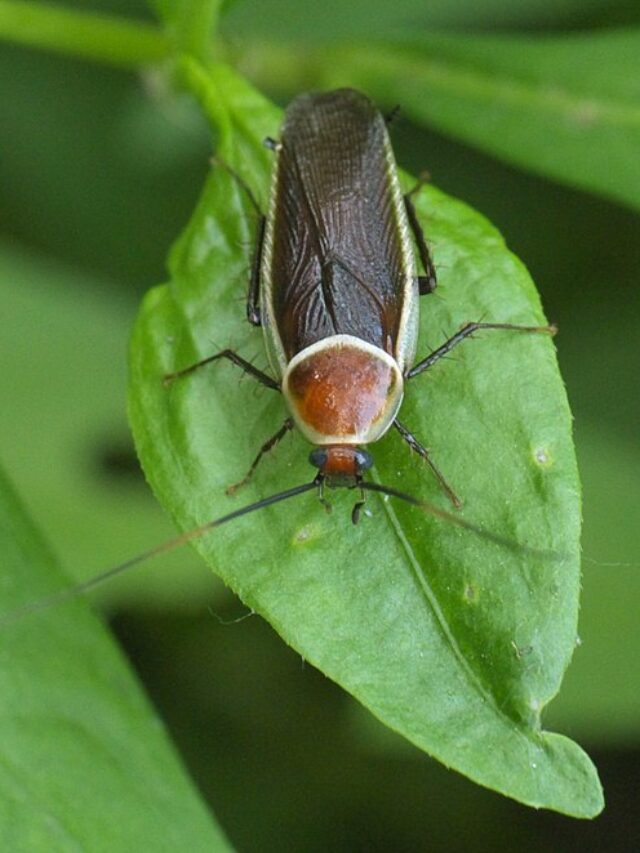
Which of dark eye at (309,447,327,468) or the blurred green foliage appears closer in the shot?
dark eye at (309,447,327,468)

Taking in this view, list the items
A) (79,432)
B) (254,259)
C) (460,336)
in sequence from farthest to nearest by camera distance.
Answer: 1. (79,432)
2. (254,259)
3. (460,336)

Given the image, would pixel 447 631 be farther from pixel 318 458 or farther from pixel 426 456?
pixel 318 458

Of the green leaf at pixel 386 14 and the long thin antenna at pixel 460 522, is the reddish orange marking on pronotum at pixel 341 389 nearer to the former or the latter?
the long thin antenna at pixel 460 522

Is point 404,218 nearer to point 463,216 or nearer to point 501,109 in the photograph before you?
point 463,216

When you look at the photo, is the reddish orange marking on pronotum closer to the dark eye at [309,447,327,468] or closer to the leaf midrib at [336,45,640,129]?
the dark eye at [309,447,327,468]

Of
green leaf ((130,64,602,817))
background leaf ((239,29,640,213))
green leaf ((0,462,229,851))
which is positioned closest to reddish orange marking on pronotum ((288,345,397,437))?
green leaf ((130,64,602,817))

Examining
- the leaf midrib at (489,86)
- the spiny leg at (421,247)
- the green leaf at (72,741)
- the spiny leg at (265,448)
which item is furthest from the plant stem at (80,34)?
the green leaf at (72,741)

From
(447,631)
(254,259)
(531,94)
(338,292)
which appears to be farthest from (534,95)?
(447,631)
